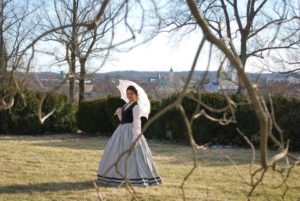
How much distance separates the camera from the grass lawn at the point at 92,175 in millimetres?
7467

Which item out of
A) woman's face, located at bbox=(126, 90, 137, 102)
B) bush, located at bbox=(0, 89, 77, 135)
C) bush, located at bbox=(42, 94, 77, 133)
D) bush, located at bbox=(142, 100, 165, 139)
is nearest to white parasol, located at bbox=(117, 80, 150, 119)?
woman's face, located at bbox=(126, 90, 137, 102)

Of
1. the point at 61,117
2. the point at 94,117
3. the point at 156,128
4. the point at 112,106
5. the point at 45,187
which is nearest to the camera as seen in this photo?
the point at 45,187

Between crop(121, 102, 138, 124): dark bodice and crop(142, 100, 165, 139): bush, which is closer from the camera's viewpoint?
crop(121, 102, 138, 124): dark bodice

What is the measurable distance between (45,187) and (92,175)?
4.09 ft

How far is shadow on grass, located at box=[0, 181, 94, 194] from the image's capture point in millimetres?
7804

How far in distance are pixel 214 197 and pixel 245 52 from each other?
16.5 meters

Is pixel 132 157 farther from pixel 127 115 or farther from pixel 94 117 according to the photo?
pixel 94 117

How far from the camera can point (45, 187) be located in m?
8.03

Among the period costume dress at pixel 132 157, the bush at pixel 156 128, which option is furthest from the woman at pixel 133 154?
the bush at pixel 156 128

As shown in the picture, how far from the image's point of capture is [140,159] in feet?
26.6

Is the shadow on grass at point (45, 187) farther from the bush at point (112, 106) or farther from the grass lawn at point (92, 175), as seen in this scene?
the bush at point (112, 106)

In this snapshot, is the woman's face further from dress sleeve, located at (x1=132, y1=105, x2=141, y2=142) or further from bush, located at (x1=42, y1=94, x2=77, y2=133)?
bush, located at (x1=42, y1=94, x2=77, y2=133)

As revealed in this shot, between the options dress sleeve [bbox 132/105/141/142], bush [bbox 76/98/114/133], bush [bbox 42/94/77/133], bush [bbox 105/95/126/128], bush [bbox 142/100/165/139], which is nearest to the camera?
dress sleeve [bbox 132/105/141/142]

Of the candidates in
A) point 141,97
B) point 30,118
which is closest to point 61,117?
point 30,118
